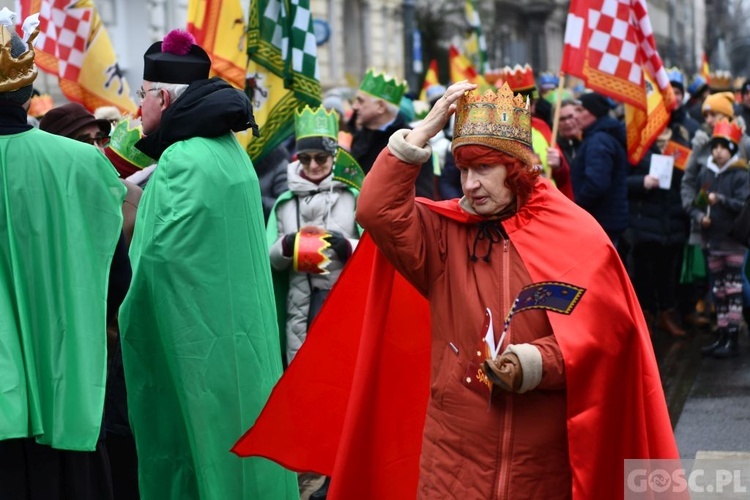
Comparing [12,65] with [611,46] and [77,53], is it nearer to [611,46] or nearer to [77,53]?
[77,53]

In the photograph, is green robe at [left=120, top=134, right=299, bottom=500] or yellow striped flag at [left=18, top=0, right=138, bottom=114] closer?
green robe at [left=120, top=134, right=299, bottom=500]

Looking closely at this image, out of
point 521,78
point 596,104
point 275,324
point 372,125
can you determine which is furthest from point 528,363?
point 521,78

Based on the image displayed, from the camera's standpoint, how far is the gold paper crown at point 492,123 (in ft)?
14.7

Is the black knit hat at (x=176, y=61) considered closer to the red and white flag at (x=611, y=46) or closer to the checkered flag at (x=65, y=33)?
the checkered flag at (x=65, y=33)

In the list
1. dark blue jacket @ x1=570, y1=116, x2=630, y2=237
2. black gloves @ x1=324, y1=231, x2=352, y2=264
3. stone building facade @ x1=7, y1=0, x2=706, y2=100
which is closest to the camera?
black gloves @ x1=324, y1=231, x2=352, y2=264

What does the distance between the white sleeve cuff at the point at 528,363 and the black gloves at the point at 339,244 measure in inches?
127

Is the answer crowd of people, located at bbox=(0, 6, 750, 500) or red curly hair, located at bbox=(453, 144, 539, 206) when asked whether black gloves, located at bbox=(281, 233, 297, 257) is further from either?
red curly hair, located at bbox=(453, 144, 539, 206)

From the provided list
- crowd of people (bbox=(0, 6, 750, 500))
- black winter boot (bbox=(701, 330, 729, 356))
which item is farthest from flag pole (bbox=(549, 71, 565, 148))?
crowd of people (bbox=(0, 6, 750, 500))

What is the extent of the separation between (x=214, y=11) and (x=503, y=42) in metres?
51.4

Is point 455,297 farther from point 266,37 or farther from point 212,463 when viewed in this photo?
point 266,37

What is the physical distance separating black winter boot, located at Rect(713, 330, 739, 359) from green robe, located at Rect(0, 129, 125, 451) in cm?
740

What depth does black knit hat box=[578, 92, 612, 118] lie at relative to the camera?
11383mm

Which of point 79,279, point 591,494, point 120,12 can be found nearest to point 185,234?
point 79,279

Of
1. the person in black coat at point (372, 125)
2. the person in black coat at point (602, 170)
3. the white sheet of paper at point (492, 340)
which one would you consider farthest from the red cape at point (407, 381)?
the person in black coat at point (602, 170)
